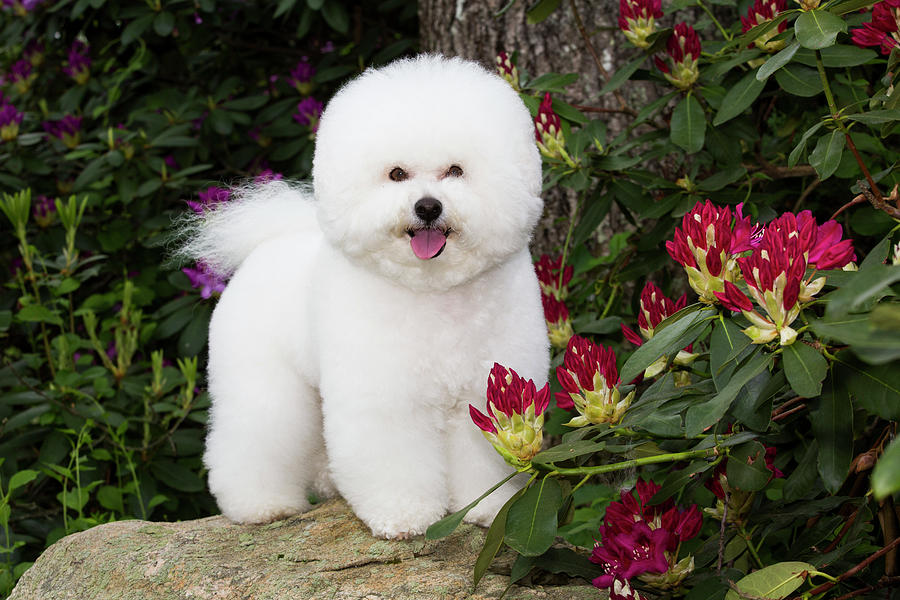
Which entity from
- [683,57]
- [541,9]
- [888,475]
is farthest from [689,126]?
[888,475]

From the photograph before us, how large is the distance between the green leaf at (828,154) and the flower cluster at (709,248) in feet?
1.43

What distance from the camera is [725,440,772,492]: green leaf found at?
1.51m

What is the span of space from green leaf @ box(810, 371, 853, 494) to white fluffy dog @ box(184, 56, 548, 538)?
30.9 inches

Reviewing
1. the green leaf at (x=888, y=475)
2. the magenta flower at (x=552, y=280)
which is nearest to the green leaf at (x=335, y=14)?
the magenta flower at (x=552, y=280)

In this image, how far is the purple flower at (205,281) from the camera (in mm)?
3197

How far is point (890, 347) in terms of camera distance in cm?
78

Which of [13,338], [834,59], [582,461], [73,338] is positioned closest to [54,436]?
[73,338]

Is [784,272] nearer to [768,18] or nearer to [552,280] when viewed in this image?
[768,18]

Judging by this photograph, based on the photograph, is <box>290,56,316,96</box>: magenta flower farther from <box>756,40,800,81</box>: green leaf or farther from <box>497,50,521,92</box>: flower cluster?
<box>756,40,800,81</box>: green leaf

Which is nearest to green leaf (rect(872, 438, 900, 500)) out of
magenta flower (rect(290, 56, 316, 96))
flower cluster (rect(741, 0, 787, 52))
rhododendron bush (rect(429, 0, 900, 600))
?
rhododendron bush (rect(429, 0, 900, 600))

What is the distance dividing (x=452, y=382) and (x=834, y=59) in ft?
3.82

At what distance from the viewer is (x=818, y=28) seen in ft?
5.36

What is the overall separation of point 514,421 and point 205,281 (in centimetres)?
200

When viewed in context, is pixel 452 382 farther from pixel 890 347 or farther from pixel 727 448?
pixel 890 347
